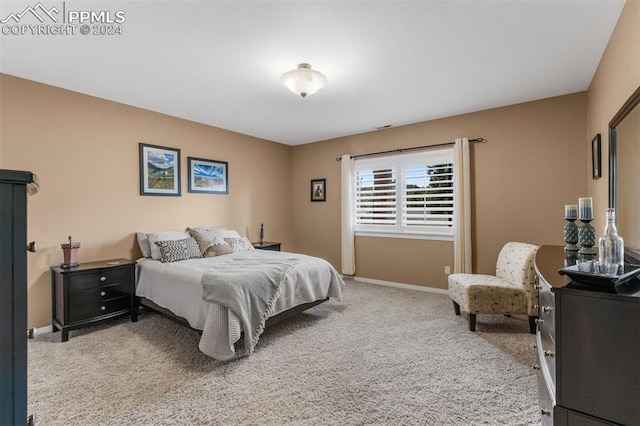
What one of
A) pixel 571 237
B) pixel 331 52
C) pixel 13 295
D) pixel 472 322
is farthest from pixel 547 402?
pixel 331 52

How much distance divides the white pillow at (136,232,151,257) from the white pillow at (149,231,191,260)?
79 mm

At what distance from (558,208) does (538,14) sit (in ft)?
7.85

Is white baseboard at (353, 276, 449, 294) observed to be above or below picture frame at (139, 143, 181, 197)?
below

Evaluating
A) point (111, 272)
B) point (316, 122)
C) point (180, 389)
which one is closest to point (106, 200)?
point (111, 272)

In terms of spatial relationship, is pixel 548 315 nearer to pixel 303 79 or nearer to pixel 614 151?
pixel 614 151

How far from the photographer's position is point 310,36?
2.31 m

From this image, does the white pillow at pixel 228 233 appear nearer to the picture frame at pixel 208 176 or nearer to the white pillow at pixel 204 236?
the white pillow at pixel 204 236

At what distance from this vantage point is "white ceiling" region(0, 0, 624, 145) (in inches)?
79.7

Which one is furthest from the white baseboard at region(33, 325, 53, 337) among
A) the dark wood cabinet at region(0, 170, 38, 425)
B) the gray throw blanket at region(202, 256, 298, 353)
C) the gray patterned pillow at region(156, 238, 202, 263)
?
the dark wood cabinet at region(0, 170, 38, 425)

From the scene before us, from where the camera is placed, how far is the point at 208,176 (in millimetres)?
4688

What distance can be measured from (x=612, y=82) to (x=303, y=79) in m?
2.41

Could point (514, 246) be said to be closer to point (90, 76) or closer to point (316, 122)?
point (316, 122)

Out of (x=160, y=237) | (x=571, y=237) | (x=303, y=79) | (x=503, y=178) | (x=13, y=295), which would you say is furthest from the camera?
(x=503, y=178)

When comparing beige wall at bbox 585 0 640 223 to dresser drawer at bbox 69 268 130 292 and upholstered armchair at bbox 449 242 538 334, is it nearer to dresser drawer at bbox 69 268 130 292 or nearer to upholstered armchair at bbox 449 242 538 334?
upholstered armchair at bbox 449 242 538 334
